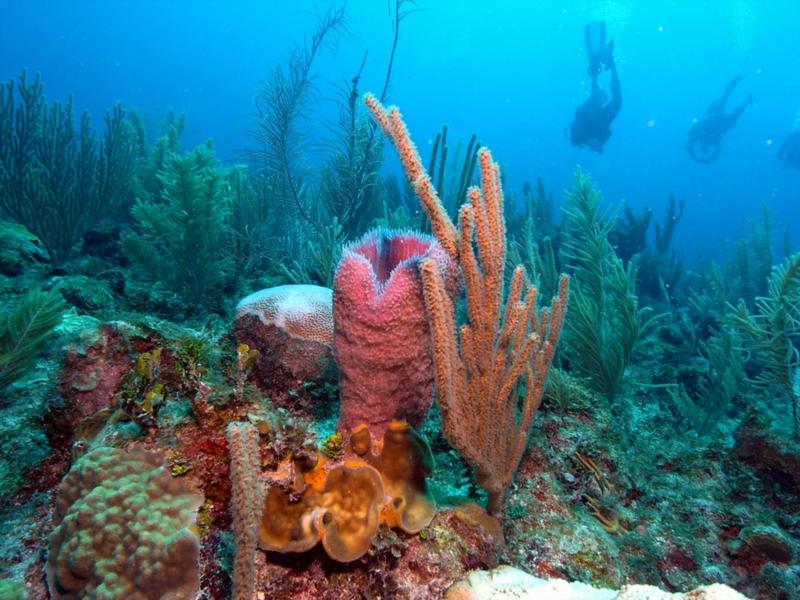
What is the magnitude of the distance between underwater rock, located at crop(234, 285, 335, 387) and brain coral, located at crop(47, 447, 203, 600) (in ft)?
3.99

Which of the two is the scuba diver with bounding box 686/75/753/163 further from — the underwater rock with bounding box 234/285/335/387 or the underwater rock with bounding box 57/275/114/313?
the underwater rock with bounding box 57/275/114/313

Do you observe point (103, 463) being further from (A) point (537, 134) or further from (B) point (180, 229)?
(A) point (537, 134)

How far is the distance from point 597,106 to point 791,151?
1201 centimetres

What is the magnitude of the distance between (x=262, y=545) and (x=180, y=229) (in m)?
4.37

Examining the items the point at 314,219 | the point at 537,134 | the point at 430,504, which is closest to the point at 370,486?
the point at 430,504

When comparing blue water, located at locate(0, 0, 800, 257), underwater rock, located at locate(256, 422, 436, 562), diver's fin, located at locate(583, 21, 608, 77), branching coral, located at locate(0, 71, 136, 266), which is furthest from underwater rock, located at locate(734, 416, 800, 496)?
blue water, located at locate(0, 0, 800, 257)

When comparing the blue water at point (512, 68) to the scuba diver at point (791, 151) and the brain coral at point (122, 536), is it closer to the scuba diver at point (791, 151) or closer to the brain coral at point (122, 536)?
the scuba diver at point (791, 151)

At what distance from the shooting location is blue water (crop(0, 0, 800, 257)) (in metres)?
80.8

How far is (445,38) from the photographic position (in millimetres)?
109875

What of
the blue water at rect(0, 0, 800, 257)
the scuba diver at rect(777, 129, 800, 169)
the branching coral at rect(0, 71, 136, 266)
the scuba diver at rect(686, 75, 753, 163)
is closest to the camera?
the branching coral at rect(0, 71, 136, 266)

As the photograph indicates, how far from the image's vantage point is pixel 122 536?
1.74 metres

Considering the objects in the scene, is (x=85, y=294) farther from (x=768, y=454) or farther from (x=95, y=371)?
(x=768, y=454)

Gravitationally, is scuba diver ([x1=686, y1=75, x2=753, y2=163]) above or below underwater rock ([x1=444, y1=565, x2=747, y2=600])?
above

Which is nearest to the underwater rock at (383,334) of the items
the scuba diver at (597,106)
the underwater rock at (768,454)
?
the underwater rock at (768,454)
